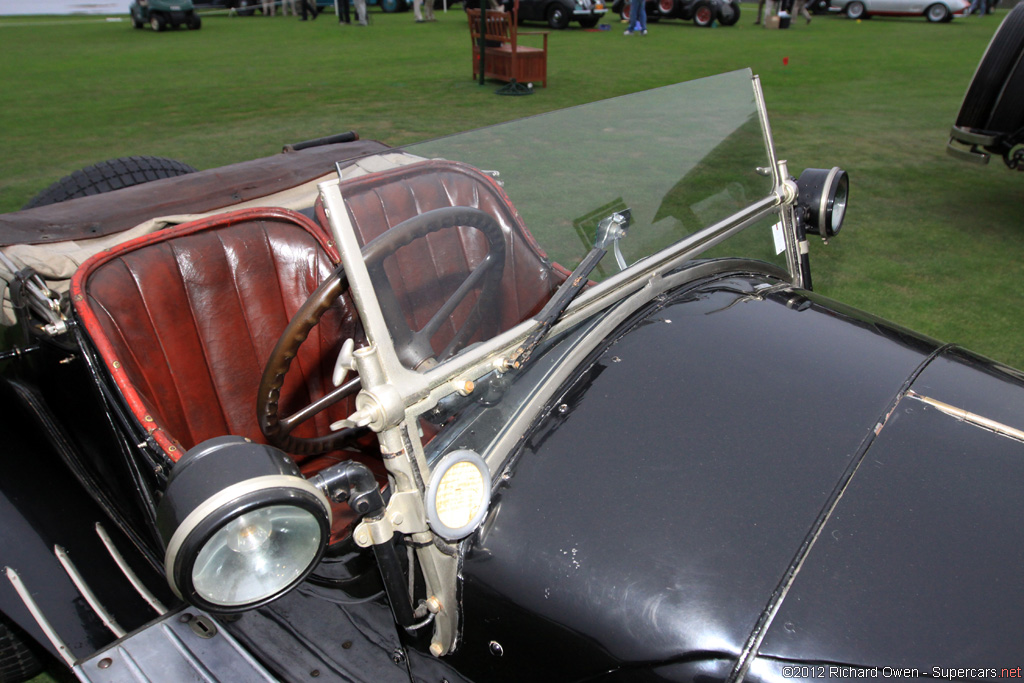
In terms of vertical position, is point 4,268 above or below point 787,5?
below

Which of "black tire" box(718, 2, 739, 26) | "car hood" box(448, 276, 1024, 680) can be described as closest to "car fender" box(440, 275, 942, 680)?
"car hood" box(448, 276, 1024, 680)

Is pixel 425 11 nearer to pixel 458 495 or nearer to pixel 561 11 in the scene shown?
pixel 561 11

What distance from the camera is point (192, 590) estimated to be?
967mm

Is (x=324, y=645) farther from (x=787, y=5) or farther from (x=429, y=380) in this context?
(x=787, y=5)

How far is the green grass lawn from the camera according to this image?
4254 mm

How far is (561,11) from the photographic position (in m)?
16.2

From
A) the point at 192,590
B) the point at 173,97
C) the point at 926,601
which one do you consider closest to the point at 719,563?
the point at 926,601

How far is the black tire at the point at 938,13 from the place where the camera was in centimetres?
1880

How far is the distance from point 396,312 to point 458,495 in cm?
31

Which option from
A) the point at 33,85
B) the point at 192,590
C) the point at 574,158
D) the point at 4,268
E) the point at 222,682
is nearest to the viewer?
the point at 192,590

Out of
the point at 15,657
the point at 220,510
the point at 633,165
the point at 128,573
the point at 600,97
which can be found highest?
the point at 633,165

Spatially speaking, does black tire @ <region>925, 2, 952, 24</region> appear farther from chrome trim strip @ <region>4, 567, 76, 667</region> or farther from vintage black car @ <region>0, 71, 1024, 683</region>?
chrome trim strip @ <region>4, 567, 76, 667</region>

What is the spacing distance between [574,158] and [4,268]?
157cm

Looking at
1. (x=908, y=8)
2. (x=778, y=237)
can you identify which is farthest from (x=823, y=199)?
(x=908, y=8)
